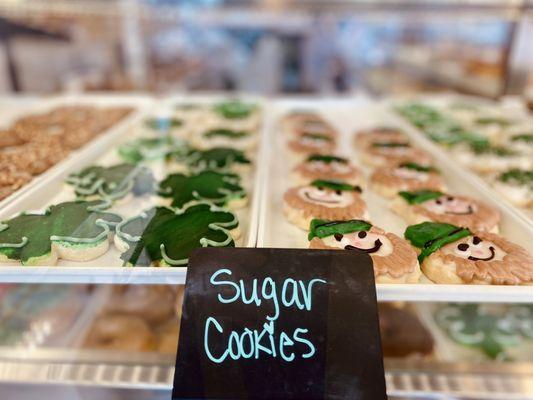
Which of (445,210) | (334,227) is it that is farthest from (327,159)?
(334,227)

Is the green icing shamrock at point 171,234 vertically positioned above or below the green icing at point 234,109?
below

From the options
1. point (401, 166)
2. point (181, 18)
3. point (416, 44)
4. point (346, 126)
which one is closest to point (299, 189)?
point (401, 166)

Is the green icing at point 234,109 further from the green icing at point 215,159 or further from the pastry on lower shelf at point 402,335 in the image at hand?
the pastry on lower shelf at point 402,335

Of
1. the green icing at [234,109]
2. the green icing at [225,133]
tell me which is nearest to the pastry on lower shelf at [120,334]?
the green icing at [225,133]

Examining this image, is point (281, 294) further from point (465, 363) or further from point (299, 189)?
point (465, 363)

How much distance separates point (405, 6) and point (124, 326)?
2.54m

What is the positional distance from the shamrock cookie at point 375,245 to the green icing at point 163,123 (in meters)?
1.56

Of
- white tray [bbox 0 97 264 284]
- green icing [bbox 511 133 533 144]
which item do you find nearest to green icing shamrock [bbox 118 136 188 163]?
white tray [bbox 0 97 264 284]

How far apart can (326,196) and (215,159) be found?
2.16ft

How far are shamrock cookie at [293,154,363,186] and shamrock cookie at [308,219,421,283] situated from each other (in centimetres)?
56

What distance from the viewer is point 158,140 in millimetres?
2342

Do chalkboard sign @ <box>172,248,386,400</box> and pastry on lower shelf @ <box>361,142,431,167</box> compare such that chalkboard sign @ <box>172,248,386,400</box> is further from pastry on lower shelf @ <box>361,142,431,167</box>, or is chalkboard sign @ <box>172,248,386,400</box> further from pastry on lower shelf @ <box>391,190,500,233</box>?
pastry on lower shelf @ <box>361,142,431,167</box>

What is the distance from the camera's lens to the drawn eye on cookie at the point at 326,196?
1.64 metres

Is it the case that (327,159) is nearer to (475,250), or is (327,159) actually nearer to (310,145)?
(310,145)
